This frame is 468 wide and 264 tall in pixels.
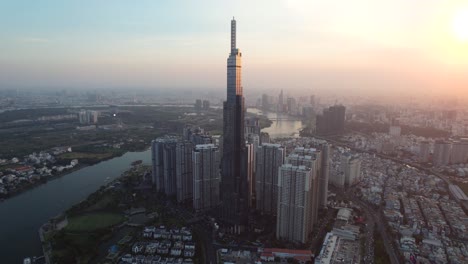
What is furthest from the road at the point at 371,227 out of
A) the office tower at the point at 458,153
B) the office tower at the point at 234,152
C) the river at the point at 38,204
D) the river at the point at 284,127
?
the river at the point at 284,127

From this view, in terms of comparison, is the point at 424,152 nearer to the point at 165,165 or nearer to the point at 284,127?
the point at 284,127

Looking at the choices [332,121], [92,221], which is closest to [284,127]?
[332,121]

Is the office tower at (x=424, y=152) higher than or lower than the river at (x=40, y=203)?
higher

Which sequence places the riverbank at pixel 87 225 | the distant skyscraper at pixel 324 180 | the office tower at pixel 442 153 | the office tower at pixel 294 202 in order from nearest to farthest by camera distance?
the riverbank at pixel 87 225
the office tower at pixel 294 202
the distant skyscraper at pixel 324 180
the office tower at pixel 442 153

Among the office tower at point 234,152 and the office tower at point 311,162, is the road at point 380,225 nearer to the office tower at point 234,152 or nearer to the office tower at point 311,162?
the office tower at point 311,162

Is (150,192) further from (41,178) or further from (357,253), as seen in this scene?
(357,253)
